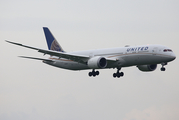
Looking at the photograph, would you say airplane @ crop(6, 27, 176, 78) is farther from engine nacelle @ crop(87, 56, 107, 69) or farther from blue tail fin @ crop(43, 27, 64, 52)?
blue tail fin @ crop(43, 27, 64, 52)

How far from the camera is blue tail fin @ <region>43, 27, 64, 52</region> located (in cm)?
8406

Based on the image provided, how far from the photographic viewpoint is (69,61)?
7831 cm

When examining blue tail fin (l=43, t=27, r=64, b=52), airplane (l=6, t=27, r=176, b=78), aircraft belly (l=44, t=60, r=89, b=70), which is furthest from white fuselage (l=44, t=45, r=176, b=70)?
blue tail fin (l=43, t=27, r=64, b=52)

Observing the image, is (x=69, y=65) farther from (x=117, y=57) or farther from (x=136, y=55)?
(x=136, y=55)

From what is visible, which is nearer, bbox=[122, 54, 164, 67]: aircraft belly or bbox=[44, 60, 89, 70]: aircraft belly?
bbox=[122, 54, 164, 67]: aircraft belly

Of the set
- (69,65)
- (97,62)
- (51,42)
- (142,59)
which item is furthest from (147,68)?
(51,42)

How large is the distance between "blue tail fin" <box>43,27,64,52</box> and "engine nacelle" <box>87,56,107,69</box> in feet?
45.9

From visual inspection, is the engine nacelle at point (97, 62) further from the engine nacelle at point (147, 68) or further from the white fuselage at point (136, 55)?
the engine nacelle at point (147, 68)

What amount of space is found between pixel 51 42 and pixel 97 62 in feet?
60.0

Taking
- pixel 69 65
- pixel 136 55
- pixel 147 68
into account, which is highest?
pixel 136 55

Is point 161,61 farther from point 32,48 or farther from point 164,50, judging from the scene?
point 32,48

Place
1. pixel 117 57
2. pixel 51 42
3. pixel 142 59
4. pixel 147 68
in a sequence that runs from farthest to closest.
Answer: pixel 51 42, pixel 147 68, pixel 117 57, pixel 142 59

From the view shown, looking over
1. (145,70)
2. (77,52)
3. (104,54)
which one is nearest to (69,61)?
(77,52)

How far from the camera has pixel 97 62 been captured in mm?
69938
